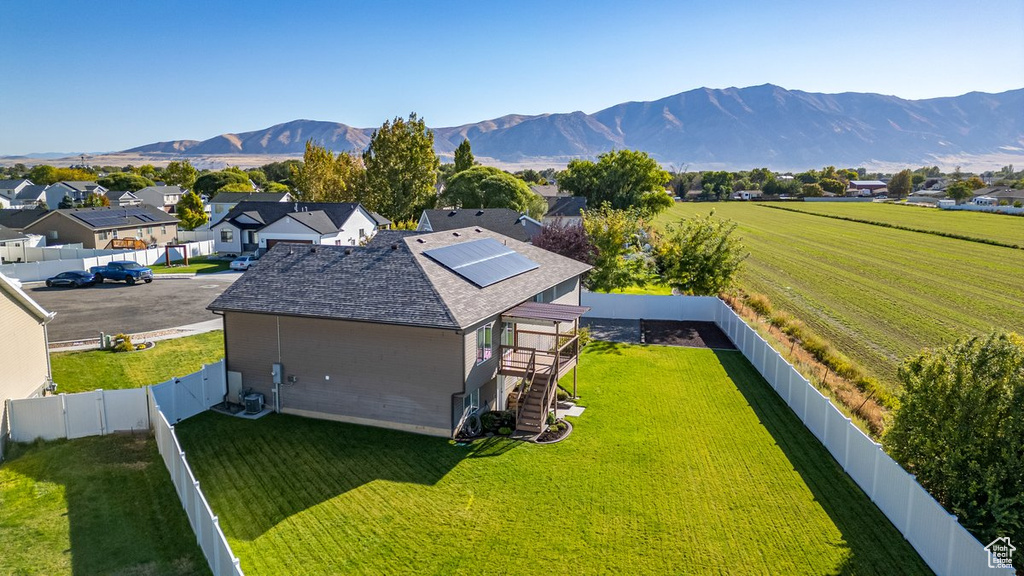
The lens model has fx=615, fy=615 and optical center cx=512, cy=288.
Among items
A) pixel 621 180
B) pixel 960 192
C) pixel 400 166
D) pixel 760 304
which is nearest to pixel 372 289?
pixel 760 304

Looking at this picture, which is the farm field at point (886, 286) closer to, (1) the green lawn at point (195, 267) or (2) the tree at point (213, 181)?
(1) the green lawn at point (195, 267)

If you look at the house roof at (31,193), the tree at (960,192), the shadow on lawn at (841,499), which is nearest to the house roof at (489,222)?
the shadow on lawn at (841,499)

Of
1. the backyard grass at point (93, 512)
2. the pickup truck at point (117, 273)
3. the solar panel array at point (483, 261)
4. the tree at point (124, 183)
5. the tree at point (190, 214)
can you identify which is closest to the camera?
the backyard grass at point (93, 512)

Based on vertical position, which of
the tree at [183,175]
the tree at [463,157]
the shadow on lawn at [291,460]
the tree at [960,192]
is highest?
the tree at [463,157]

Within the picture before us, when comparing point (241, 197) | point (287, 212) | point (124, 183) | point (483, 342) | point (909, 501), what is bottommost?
point (909, 501)

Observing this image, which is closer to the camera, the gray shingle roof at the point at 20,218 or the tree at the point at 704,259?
the tree at the point at 704,259

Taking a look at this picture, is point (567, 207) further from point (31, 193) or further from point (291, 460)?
point (31, 193)

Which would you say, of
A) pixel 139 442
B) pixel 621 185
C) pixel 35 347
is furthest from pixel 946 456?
pixel 621 185
